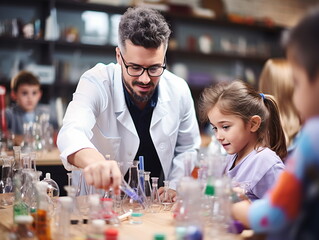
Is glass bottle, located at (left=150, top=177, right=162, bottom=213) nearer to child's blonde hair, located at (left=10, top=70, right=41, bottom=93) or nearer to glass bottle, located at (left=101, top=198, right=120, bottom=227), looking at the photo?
glass bottle, located at (left=101, top=198, right=120, bottom=227)

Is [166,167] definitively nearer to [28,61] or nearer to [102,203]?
[102,203]

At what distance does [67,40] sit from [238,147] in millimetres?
3977

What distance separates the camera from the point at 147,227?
5.59 feet

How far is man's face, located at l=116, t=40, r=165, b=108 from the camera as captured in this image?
2.28m

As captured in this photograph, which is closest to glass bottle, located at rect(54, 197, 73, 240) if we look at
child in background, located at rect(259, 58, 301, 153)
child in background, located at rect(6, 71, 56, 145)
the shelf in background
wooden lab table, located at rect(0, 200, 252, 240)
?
wooden lab table, located at rect(0, 200, 252, 240)

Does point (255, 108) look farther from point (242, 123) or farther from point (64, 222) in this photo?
point (64, 222)

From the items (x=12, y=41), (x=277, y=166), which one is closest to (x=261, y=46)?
(x=12, y=41)

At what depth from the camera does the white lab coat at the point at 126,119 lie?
2447 mm

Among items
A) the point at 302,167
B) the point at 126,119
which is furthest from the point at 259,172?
the point at 302,167

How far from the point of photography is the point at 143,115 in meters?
2.65

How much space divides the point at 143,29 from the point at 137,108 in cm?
52

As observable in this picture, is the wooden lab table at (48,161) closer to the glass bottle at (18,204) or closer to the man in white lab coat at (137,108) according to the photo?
the man in white lab coat at (137,108)

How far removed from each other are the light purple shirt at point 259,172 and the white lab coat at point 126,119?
→ 1.27 ft

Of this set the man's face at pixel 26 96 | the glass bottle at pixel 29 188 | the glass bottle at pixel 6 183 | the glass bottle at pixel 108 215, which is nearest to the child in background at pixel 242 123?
the glass bottle at pixel 108 215
